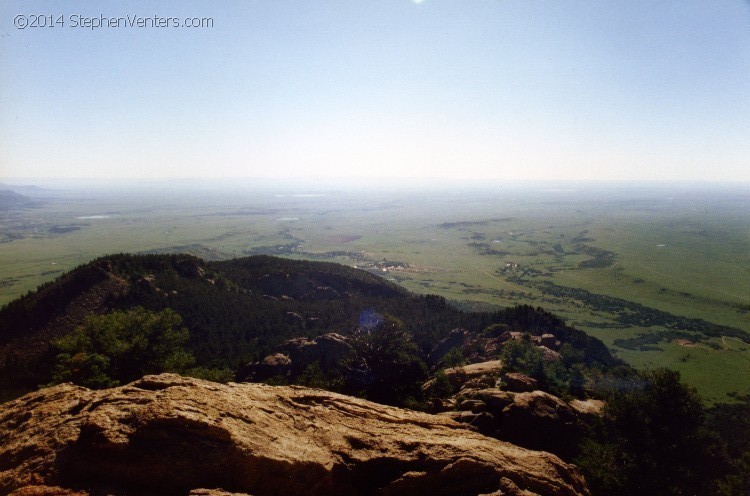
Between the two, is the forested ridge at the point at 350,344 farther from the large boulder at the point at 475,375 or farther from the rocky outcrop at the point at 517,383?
the rocky outcrop at the point at 517,383

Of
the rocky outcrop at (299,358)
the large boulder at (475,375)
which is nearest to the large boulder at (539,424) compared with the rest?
the large boulder at (475,375)

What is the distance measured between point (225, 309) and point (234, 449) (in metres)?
50.4

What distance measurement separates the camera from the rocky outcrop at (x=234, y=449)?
9781 mm

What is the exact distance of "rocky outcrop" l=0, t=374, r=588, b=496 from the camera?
978 centimetres

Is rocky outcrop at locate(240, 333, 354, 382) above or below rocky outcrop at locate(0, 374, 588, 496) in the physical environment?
below

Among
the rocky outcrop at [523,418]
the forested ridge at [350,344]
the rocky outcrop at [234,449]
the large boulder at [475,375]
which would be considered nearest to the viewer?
the rocky outcrop at [234,449]

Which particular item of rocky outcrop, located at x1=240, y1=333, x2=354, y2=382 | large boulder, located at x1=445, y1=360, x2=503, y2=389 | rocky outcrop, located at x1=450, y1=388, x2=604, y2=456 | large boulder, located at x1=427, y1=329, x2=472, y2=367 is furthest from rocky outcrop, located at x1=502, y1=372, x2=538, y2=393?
large boulder, located at x1=427, y1=329, x2=472, y2=367

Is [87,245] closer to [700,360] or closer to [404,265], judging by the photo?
[404,265]

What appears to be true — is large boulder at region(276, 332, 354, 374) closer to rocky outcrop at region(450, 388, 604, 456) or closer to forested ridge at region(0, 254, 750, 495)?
forested ridge at region(0, 254, 750, 495)

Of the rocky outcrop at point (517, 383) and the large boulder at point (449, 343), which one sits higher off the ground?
the rocky outcrop at point (517, 383)

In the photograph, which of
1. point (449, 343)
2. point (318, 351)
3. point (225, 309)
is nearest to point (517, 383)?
point (449, 343)


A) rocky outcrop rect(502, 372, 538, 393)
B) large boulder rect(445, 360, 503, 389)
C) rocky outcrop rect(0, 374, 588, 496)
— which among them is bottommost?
large boulder rect(445, 360, 503, 389)

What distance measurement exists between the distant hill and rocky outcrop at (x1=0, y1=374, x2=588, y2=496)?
25972 mm

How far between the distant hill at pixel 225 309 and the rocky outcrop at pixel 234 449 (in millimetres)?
25972
